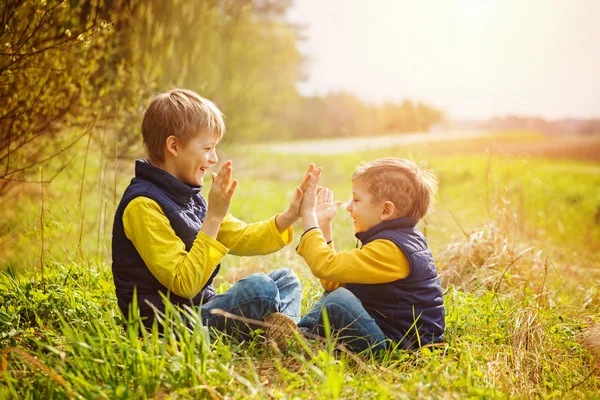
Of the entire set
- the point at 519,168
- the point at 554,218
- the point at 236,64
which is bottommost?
the point at 554,218

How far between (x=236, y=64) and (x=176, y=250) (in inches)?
203

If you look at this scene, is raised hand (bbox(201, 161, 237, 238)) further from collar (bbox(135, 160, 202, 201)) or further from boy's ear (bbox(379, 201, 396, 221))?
boy's ear (bbox(379, 201, 396, 221))

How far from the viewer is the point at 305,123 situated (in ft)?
80.4

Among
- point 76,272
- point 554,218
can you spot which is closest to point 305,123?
point 554,218

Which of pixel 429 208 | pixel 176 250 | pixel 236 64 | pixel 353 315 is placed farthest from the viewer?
pixel 236 64

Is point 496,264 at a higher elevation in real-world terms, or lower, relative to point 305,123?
lower

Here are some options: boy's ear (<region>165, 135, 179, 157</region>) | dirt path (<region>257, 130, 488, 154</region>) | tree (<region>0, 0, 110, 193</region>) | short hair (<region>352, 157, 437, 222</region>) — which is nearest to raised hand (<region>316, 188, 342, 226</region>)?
short hair (<region>352, 157, 437, 222</region>)

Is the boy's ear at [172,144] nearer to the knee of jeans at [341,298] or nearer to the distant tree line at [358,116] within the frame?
the knee of jeans at [341,298]

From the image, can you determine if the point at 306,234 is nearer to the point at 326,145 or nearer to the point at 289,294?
the point at 289,294

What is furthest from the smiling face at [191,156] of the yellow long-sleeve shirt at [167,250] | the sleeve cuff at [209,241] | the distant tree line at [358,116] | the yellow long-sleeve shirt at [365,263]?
the distant tree line at [358,116]

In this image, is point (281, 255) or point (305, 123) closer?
point (281, 255)

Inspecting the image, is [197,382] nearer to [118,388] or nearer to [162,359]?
[162,359]

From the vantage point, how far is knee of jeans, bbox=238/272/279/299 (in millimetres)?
2771

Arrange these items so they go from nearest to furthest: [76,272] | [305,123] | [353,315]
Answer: [353,315]
[76,272]
[305,123]
